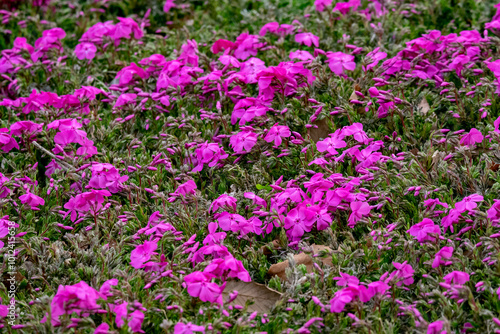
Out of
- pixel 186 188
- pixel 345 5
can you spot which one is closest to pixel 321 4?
pixel 345 5

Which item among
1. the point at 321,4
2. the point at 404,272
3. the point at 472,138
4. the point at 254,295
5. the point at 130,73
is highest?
the point at 321,4

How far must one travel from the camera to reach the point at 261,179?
3277 mm

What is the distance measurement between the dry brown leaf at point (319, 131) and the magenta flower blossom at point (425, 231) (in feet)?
3.47

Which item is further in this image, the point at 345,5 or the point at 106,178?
the point at 345,5

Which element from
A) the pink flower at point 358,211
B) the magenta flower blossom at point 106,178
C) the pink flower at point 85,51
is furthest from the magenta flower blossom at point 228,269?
the pink flower at point 85,51

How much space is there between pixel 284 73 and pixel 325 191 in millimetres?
971

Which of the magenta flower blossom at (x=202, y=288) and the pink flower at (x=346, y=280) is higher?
the pink flower at (x=346, y=280)

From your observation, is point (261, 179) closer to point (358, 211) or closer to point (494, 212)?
point (358, 211)

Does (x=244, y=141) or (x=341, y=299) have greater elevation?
(x=244, y=141)

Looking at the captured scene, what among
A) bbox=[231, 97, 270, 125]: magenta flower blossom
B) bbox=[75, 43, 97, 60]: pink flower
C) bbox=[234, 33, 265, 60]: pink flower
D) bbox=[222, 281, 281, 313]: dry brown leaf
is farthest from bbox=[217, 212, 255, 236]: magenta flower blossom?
bbox=[75, 43, 97, 60]: pink flower

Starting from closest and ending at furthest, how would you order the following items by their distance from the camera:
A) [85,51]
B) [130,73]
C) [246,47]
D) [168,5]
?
[130,73], [246,47], [85,51], [168,5]

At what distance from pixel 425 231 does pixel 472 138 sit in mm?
804

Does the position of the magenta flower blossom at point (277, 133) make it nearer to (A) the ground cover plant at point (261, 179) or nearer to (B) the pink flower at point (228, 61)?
(A) the ground cover plant at point (261, 179)

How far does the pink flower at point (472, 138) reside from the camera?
3.12 m
